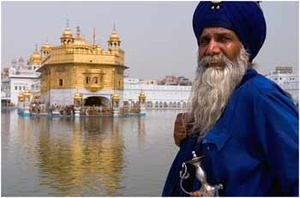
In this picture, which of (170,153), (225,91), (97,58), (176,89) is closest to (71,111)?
(97,58)

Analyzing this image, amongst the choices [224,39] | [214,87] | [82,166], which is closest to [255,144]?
[214,87]

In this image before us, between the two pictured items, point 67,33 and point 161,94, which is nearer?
point 67,33

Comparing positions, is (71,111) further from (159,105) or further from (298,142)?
(159,105)

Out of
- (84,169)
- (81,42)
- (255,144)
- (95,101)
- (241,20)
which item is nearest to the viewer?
(255,144)

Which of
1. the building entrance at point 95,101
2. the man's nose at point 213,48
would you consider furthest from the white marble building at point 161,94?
the man's nose at point 213,48

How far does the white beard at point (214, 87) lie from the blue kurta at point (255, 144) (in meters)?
0.04

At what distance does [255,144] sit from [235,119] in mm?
81

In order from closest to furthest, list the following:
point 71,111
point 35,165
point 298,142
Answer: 1. point 298,142
2. point 35,165
3. point 71,111

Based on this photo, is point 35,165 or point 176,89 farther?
point 176,89

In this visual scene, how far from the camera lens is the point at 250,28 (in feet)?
4.33

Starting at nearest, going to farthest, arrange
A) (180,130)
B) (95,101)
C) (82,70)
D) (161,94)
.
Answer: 1. (180,130)
2. (82,70)
3. (95,101)
4. (161,94)

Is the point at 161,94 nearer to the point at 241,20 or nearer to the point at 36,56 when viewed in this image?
the point at 36,56

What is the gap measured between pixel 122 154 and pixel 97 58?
792 inches

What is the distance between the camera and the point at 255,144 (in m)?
1.19
